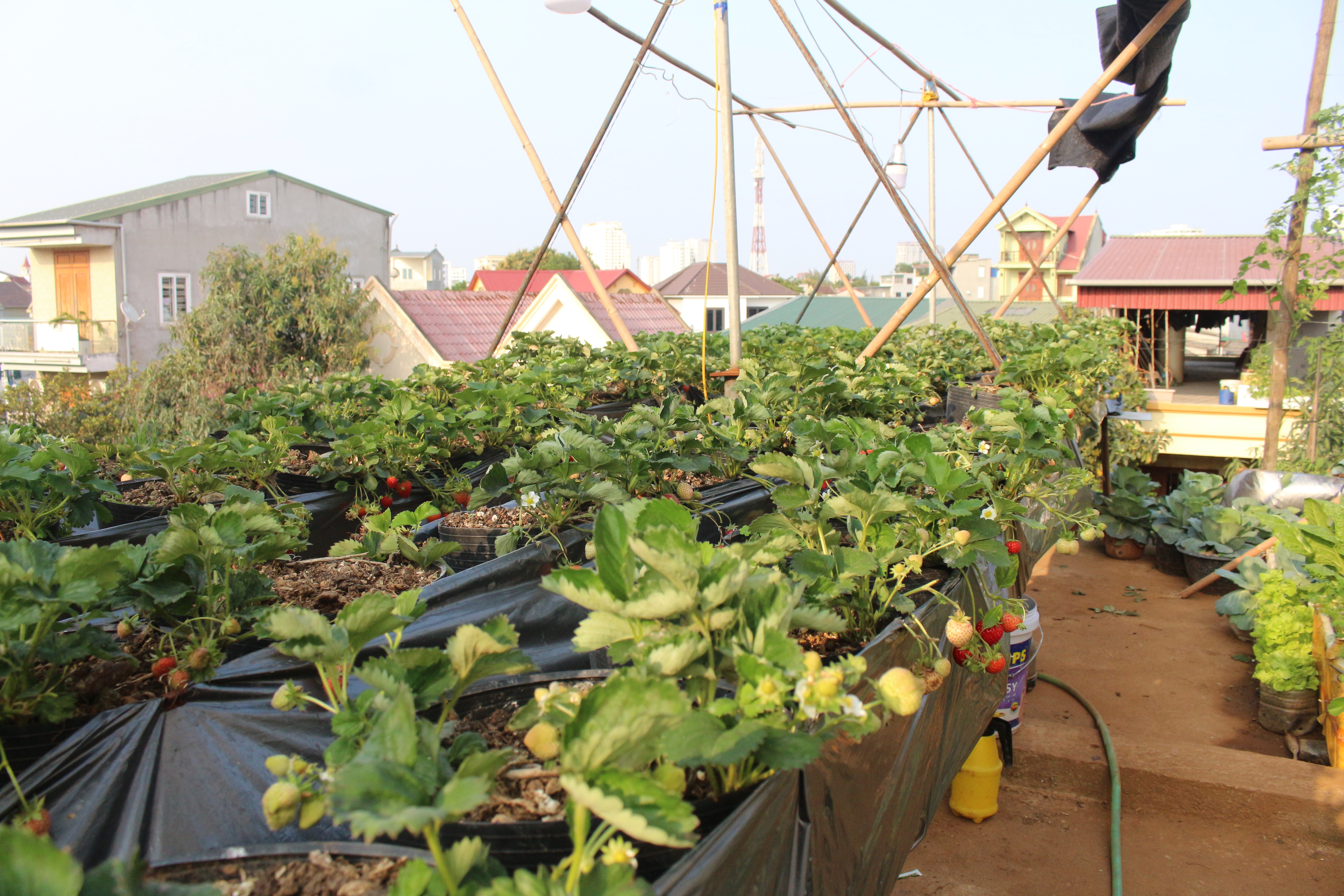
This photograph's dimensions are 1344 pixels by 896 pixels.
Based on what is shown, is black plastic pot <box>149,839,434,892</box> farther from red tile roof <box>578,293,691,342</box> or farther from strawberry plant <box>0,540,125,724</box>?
red tile roof <box>578,293,691,342</box>

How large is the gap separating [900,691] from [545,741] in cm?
45

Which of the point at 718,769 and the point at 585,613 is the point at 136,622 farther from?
the point at 718,769

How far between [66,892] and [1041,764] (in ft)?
12.0

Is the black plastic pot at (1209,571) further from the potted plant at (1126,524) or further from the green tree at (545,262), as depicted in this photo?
the green tree at (545,262)

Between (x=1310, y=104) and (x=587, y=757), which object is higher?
(x=1310, y=104)

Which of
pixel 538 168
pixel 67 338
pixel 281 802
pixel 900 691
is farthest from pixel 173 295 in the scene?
pixel 900 691

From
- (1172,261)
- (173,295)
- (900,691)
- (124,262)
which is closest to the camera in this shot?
(900,691)

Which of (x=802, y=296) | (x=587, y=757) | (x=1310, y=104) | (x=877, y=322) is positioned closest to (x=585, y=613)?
(x=587, y=757)

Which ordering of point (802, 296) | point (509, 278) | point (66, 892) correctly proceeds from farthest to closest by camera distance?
point (509, 278) < point (802, 296) < point (66, 892)

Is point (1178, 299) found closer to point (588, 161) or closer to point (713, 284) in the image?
point (588, 161)

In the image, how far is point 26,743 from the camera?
1456mm

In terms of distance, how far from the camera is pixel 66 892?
734 millimetres

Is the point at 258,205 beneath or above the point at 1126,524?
above

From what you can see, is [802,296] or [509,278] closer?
[802,296]
